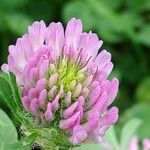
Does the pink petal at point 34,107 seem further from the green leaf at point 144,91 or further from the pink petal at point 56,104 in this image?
the green leaf at point 144,91

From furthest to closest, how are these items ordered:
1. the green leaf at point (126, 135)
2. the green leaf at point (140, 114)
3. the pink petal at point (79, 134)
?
the green leaf at point (140, 114), the green leaf at point (126, 135), the pink petal at point (79, 134)

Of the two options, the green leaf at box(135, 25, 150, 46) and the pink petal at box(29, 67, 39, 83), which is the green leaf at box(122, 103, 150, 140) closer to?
the green leaf at box(135, 25, 150, 46)

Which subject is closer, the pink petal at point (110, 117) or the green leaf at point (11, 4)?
the pink petal at point (110, 117)

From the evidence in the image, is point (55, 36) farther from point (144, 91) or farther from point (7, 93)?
point (144, 91)

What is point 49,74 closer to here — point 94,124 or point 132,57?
point 94,124

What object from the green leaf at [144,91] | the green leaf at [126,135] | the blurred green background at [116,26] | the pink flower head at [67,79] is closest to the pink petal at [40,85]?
the pink flower head at [67,79]

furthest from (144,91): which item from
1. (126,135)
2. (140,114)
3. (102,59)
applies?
(102,59)

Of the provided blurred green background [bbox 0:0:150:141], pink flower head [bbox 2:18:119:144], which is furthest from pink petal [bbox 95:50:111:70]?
blurred green background [bbox 0:0:150:141]

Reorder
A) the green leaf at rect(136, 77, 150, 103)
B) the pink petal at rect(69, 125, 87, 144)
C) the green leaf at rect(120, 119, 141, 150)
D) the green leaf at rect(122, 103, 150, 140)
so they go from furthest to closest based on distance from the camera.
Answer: the green leaf at rect(136, 77, 150, 103) → the green leaf at rect(122, 103, 150, 140) → the green leaf at rect(120, 119, 141, 150) → the pink petal at rect(69, 125, 87, 144)
